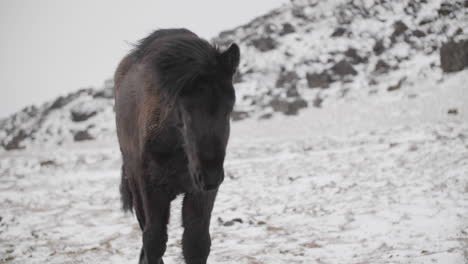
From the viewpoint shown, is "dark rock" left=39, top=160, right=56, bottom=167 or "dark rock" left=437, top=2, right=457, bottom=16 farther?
"dark rock" left=437, top=2, right=457, bottom=16

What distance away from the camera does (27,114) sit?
2867 centimetres

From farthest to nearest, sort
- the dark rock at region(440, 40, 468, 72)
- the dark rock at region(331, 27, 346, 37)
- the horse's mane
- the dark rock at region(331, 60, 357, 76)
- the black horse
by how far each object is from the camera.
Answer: the dark rock at region(331, 27, 346, 37)
the dark rock at region(331, 60, 357, 76)
the dark rock at region(440, 40, 468, 72)
the horse's mane
the black horse

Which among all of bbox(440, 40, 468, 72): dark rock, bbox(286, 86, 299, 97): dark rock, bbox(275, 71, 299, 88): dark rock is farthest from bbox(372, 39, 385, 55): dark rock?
bbox(286, 86, 299, 97): dark rock

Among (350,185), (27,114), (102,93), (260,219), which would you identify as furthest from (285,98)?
(27,114)

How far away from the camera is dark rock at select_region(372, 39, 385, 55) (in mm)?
24034

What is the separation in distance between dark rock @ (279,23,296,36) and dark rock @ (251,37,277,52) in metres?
1.42

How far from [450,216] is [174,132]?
3158mm

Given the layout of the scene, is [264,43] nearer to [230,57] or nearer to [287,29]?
[287,29]

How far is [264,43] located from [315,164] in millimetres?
20912

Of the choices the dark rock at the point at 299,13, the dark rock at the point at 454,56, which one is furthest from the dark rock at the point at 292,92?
the dark rock at the point at 299,13

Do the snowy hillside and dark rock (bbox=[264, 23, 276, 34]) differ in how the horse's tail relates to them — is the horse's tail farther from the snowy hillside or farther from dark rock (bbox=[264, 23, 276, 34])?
dark rock (bbox=[264, 23, 276, 34])

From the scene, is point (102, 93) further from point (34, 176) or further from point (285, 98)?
point (34, 176)

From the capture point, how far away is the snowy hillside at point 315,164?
3.92 m

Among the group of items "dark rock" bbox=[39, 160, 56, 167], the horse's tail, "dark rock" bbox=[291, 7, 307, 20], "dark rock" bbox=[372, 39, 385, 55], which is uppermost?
"dark rock" bbox=[291, 7, 307, 20]
